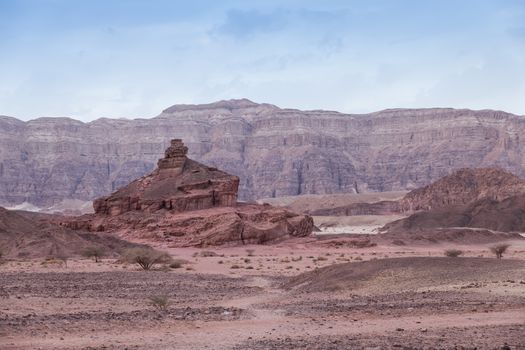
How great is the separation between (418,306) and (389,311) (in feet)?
3.07

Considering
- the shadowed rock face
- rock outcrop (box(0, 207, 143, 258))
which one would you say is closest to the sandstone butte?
the shadowed rock face

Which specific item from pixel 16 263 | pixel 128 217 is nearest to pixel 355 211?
pixel 128 217

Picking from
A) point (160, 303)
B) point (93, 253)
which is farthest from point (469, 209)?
point (160, 303)

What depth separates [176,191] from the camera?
208 ft

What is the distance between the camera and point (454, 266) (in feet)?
82.7

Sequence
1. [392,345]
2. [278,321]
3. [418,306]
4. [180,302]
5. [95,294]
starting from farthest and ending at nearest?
[95,294] → [180,302] → [418,306] → [278,321] → [392,345]

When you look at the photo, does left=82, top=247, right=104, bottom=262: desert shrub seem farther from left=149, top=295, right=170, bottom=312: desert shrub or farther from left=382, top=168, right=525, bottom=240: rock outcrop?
left=382, top=168, right=525, bottom=240: rock outcrop

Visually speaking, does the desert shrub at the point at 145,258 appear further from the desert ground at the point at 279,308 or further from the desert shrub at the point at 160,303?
the desert shrub at the point at 160,303

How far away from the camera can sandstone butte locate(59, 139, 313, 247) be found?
5712 centimetres

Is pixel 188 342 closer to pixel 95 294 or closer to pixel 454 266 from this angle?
pixel 95 294

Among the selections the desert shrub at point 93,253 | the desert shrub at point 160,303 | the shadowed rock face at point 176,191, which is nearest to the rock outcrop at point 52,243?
the desert shrub at point 93,253

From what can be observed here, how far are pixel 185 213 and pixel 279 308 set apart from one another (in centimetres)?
4155

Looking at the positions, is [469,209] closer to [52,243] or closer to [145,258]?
[52,243]

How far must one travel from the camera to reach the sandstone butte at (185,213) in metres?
57.1
